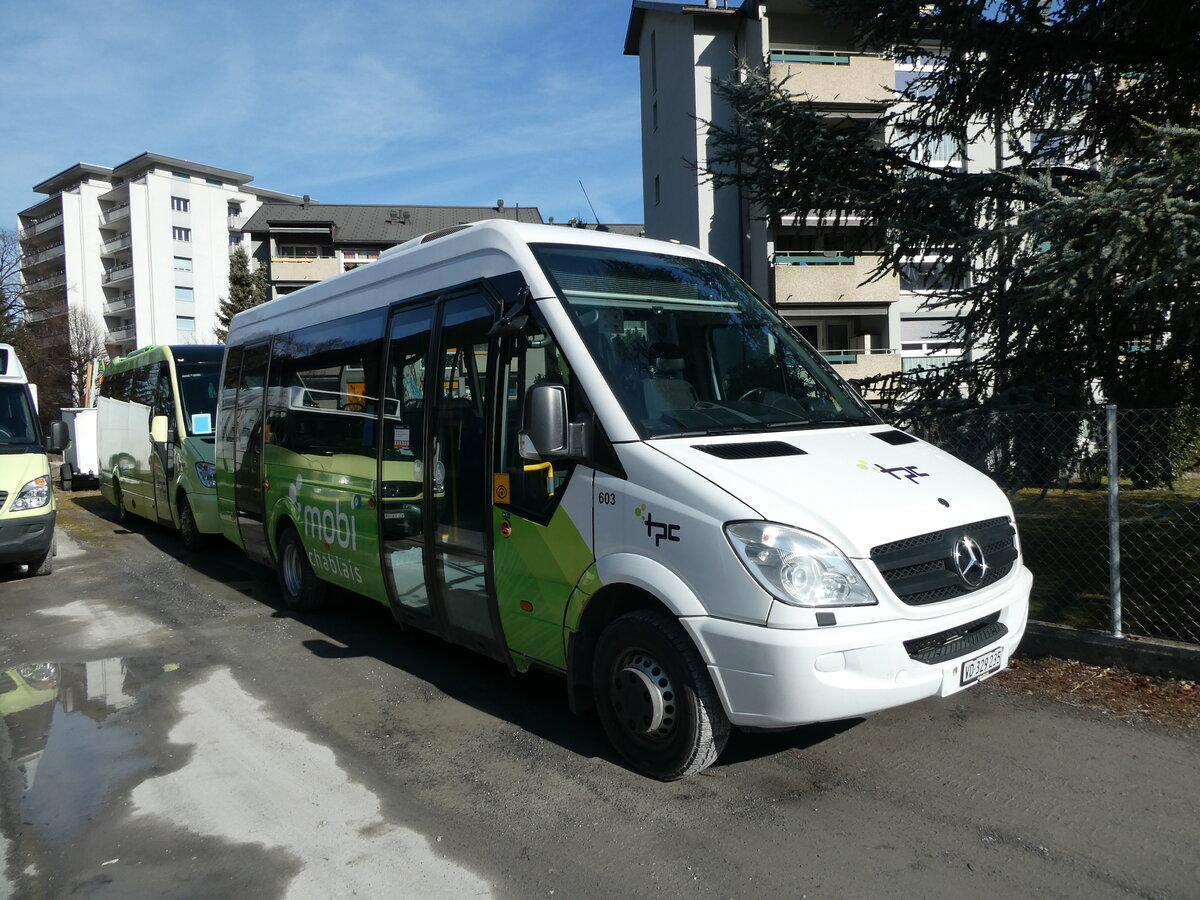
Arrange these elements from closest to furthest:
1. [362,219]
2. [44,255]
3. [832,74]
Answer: [832,74]
[362,219]
[44,255]

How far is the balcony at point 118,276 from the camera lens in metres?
73.0

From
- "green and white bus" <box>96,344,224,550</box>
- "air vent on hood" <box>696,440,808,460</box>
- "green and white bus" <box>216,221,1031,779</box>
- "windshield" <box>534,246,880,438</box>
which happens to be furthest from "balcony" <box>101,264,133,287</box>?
"air vent on hood" <box>696,440,808,460</box>

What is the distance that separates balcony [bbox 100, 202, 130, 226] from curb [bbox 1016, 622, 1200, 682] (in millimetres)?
81004

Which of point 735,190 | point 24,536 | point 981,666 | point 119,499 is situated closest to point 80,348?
point 735,190

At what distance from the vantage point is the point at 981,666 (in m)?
4.10

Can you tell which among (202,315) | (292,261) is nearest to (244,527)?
(292,261)

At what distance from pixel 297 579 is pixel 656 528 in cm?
511

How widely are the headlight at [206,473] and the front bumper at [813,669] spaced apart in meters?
9.01

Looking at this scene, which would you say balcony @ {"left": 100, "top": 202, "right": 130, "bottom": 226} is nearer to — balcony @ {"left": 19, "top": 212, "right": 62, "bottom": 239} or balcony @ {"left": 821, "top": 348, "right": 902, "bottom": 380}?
balcony @ {"left": 19, "top": 212, "right": 62, "bottom": 239}

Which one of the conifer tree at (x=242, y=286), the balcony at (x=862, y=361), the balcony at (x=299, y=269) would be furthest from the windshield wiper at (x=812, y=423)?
the balcony at (x=299, y=269)

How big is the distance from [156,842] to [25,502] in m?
7.08

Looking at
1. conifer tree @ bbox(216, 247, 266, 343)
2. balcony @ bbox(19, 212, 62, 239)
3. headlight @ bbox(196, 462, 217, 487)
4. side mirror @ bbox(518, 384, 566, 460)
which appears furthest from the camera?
balcony @ bbox(19, 212, 62, 239)

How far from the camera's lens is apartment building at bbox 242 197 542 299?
59688 mm

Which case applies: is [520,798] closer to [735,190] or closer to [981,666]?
[981,666]
